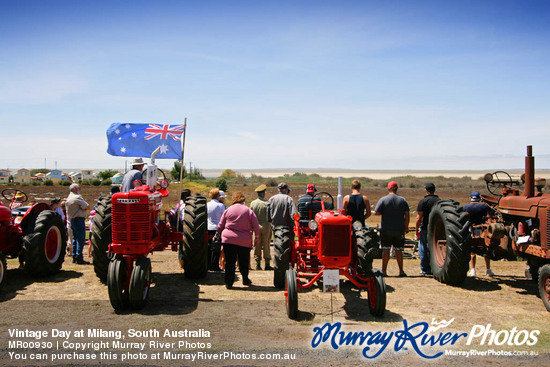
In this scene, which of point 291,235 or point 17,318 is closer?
point 17,318

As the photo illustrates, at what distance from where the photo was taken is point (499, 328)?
604 cm

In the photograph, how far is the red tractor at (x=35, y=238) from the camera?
27.4 ft

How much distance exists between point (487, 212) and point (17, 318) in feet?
27.4

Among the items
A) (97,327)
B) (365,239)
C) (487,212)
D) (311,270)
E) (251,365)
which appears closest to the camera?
(251,365)

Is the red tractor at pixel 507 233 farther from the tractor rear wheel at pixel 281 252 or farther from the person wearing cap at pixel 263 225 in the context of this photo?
the person wearing cap at pixel 263 225

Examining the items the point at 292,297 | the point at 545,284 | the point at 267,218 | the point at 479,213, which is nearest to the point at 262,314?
the point at 292,297

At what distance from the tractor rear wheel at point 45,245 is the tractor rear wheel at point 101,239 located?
3.92 ft

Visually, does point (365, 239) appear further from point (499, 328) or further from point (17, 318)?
point (17, 318)

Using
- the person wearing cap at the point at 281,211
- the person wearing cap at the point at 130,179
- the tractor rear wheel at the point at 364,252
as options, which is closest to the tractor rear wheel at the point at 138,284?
the person wearing cap at the point at 130,179

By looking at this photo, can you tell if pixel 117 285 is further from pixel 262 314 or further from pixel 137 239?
pixel 262 314

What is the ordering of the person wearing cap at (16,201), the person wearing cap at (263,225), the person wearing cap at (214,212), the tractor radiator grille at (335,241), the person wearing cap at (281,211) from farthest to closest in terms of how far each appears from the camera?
the person wearing cap at (263,225) < the person wearing cap at (16,201) < the person wearing cap at (214,212) < the person wearing cap at (281,211) < the tractor radiator grille at (335,241)

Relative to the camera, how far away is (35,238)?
27.4ft

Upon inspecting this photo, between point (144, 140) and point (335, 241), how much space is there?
524 cm

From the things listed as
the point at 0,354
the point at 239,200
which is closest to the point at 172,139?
the point at 239,200
